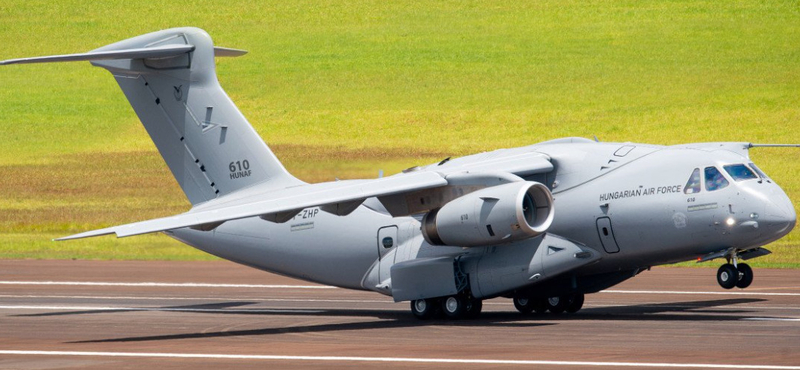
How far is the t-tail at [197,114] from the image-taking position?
25.4m

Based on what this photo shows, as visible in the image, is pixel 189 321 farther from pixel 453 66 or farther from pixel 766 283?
pixel 453 66

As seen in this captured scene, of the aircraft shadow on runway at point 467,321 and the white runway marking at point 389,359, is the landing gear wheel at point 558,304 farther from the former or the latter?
the white runway marking at point 389,359

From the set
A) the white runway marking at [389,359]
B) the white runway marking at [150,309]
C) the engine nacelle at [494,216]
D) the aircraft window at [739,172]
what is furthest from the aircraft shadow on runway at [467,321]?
the aircraft window at [739,172]

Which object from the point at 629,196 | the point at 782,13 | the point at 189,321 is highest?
the point at 782,13

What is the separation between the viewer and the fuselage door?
2194cm

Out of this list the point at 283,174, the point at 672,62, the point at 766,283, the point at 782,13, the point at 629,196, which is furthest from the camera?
the point at 782,13

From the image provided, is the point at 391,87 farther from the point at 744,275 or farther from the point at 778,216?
the point at 778,216

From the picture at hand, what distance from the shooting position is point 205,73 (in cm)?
2553

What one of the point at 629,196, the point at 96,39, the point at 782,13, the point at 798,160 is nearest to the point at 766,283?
the point at 629,196

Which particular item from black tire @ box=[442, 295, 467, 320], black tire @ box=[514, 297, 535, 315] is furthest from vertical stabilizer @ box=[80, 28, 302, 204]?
black tire @ box=[514, 297, 535, 315]

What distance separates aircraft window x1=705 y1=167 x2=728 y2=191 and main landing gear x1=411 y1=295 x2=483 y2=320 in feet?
14.9

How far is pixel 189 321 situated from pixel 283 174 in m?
3.76

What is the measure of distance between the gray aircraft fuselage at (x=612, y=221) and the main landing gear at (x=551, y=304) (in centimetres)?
95

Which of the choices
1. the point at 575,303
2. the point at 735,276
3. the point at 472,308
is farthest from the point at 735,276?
the point at 472,308
